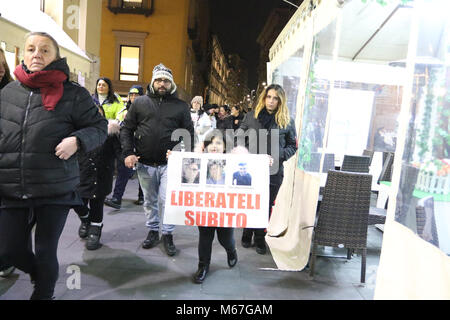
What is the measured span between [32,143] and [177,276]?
6.56 ft

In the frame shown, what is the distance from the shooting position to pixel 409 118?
100 inches

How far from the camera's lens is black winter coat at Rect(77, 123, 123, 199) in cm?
439

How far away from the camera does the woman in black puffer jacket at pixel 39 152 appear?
8.54 ft

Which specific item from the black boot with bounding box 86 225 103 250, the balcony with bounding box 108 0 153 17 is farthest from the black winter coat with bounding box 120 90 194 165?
the balcony with bounding box 108 0 153 17

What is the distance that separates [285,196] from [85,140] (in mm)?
3652

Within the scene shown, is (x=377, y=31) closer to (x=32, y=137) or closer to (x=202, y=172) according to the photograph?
(x=202, y=172)

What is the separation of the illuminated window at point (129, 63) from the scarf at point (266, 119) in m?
17.7

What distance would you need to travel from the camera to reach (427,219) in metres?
2.39

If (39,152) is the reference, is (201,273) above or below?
below

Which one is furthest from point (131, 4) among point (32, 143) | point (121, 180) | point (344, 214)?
point (32, 143)

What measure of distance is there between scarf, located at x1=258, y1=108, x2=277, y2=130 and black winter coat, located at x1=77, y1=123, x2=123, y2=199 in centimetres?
182

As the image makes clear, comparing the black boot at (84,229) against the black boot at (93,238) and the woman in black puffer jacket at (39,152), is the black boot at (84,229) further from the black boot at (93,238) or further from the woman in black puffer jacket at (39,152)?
the woman in black puffer jacket at (39,152)

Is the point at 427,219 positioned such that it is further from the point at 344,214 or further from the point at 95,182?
the point at 95,182

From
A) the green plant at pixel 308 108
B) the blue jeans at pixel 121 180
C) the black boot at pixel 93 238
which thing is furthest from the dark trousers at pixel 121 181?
the green plant at pixel 308 108
